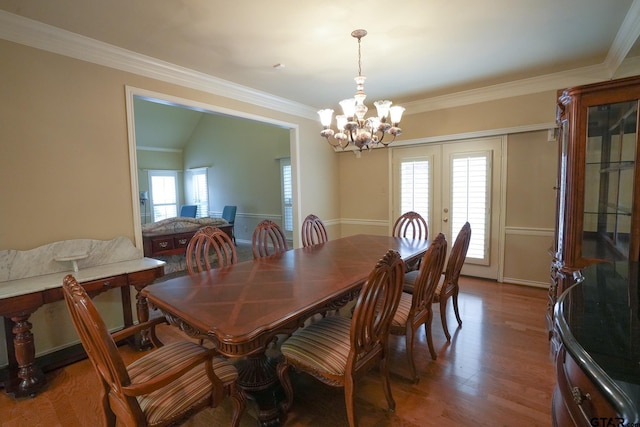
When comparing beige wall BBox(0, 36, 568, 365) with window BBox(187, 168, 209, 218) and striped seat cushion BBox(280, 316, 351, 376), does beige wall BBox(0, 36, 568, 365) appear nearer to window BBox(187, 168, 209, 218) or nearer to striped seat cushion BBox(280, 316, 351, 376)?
striped seat cushion BBox(280, 316, 351, 376)

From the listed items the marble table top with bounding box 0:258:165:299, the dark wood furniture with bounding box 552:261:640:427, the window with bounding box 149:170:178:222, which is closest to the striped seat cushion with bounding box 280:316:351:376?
the dark wood furniture with bounding box 552:261:640:427

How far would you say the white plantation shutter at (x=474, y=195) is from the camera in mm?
4117

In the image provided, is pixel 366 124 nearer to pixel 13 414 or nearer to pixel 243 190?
pixel 13 414

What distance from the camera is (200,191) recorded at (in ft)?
28.5

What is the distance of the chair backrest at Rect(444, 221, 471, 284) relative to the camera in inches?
97.3

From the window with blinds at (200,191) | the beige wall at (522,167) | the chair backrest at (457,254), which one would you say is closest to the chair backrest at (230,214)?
the window with blinds at (200,191)

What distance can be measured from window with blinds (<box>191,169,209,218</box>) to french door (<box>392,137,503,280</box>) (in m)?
5.72

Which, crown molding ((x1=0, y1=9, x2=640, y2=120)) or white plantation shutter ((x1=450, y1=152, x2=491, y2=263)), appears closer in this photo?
crown molding ((x1=0, y1=9, x2=640, y2=120))

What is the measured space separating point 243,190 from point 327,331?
616 centimetres

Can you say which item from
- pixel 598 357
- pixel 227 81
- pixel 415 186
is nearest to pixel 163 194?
pixel 227 81

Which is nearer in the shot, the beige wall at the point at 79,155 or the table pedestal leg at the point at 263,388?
the table pedestal leg at the point at 263,388

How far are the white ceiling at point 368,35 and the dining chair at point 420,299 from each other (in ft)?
5.66

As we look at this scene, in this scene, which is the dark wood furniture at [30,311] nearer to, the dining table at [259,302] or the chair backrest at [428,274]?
the dining table at [259,302]

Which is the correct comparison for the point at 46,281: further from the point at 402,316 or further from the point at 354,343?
the point at 402,316
